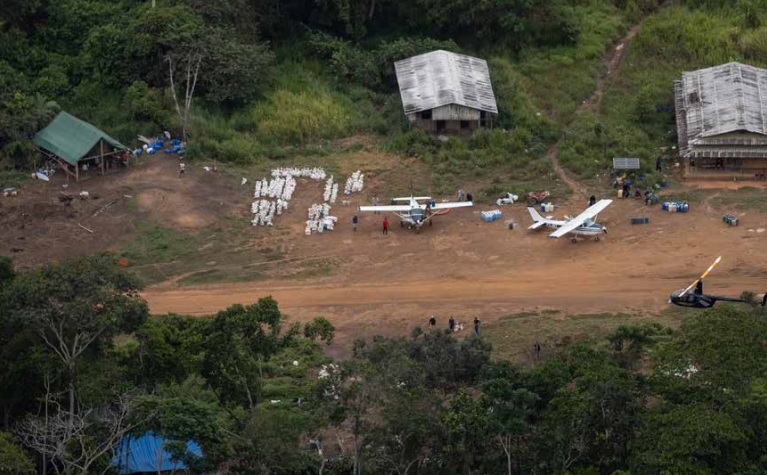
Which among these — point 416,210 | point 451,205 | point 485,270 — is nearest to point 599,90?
point 451,205

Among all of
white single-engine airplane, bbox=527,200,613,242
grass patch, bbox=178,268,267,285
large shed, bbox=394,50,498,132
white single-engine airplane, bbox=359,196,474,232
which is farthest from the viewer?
large shed, bbox=394,50,498,132

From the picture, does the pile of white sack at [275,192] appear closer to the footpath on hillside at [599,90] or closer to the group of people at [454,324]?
the footpath on hillside at [599,90]

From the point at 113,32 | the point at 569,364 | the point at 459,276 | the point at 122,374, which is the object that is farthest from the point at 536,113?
the point at 122,374

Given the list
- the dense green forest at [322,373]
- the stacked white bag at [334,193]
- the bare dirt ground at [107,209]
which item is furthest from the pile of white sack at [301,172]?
the bare dirt ground at [107,209]

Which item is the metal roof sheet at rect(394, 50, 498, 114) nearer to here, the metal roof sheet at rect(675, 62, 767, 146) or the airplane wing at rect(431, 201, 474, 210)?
the airplane wing at rect(431, 201, 474, 210)

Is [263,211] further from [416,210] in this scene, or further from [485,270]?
[485,270]

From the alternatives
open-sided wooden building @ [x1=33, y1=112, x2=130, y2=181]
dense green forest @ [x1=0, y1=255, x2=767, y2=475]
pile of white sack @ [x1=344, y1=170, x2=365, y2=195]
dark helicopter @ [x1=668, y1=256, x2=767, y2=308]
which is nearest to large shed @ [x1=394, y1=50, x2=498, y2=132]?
pile of white sack @ [x1=344, y1=170, x2=365, y2=195]

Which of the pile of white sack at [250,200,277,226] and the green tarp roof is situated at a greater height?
the green tarp roof
